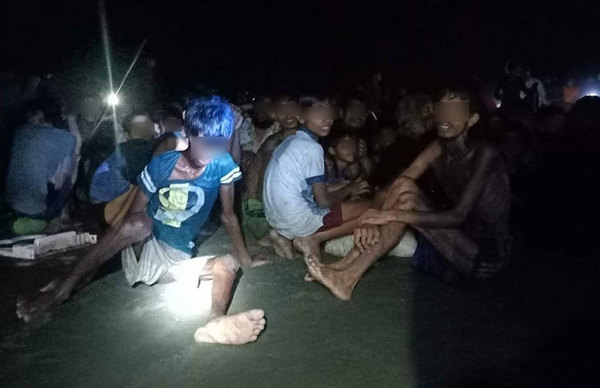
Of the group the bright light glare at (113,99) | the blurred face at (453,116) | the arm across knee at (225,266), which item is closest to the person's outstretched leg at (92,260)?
the arm across knee at (225,266)

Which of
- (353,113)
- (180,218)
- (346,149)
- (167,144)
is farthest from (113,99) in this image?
(180,218)

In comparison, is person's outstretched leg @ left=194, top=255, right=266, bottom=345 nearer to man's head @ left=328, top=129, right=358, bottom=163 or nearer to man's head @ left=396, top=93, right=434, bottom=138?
man's head @ left=328, top=129, right=358, bottom=163

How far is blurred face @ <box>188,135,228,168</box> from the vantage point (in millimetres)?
3740

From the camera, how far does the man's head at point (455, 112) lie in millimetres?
4328

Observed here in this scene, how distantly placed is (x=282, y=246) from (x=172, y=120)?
2.63 meters

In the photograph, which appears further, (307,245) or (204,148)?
(307,245)

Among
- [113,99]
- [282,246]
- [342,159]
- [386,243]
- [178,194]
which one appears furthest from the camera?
[113,99]

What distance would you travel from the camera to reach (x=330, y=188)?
5344 millimetres

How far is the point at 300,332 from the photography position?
3.66 meters

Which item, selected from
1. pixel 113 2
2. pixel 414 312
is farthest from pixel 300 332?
pixel 113 2

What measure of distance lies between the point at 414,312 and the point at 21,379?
2.59 meters

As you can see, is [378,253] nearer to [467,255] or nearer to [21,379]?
[467,255]

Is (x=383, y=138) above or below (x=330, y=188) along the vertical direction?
above

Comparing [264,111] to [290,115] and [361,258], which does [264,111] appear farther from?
[361,258]
